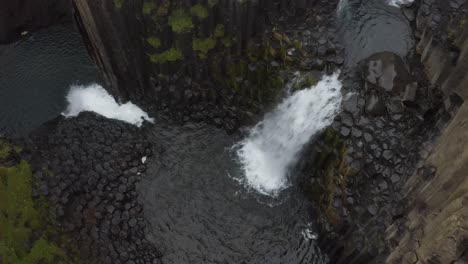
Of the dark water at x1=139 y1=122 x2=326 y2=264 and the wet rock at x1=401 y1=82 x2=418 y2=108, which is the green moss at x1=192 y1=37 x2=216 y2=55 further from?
the wet rock at x1=401 y1=82 x2=418 y2=108

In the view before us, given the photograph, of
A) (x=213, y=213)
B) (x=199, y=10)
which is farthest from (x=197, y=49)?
(x=213, y=213)

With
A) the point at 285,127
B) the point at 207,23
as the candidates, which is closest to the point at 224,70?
the point at 207,23

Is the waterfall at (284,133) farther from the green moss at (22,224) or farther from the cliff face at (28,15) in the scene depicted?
the cliff face at (28,15)

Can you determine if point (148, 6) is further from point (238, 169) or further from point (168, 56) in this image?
point (238, 169)

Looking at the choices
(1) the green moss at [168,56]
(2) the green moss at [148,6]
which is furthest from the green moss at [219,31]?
(2) the green moss at [148,6]

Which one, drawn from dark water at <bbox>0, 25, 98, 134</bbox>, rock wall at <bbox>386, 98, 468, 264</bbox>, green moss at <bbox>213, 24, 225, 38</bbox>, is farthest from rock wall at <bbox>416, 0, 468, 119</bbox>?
dark water at <bbox>0, 25, 98, 134</bbox>

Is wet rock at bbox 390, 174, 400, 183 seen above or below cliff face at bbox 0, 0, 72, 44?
below
